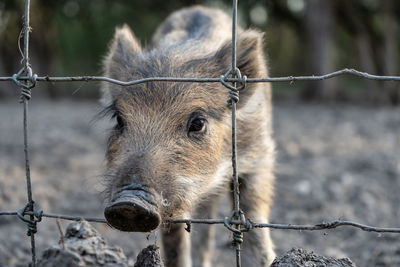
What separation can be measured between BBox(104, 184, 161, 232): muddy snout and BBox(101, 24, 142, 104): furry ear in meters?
1.14

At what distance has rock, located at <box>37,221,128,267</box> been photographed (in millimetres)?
1902

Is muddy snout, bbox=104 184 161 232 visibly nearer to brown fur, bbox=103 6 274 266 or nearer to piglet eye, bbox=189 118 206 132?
brown fur, bbox=103 6 274 266

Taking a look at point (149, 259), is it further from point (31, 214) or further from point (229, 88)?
point (229, 88)

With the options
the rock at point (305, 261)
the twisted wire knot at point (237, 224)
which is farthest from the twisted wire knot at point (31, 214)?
the rock at point (305, 261)

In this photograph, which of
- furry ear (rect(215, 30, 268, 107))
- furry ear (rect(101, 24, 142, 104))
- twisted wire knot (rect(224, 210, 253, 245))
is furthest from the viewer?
furry ear (rect(101, 24, 142, 104))

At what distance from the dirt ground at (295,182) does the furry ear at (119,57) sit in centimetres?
31

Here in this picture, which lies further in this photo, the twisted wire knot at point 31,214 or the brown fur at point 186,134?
the brown fur at point 186,134

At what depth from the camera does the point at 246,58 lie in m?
2.88

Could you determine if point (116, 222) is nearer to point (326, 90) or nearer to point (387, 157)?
point (387, 157)

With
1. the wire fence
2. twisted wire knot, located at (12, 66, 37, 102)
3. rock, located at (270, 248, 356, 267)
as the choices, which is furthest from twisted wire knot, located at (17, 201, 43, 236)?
rock, located at (270, 248, 356, 267)

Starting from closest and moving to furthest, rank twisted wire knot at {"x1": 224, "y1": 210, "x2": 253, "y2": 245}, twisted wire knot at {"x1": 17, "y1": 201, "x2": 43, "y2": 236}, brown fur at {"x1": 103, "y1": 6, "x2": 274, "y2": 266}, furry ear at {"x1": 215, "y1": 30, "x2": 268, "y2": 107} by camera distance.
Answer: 1. twisted wire knot at {"x1": 224, "y1": 210, "x2": 253, "y2": 245}
2. twisted wire knot at {"x1": 17, "y1": 201, "x2": 43, "y2": 236}
3. brown fur at {"x1": 103, "y1": 6, "x2": 274, "y2": 266}
4. furry ear at {"x1": 215, "y1": 30, "x2": 268, "y2": 107}

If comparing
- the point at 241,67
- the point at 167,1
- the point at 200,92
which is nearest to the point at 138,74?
the point at 200,92

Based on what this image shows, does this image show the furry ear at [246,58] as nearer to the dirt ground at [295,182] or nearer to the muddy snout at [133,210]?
the dirt ground at [295,182]

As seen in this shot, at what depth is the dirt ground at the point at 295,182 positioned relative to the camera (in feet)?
11.5
